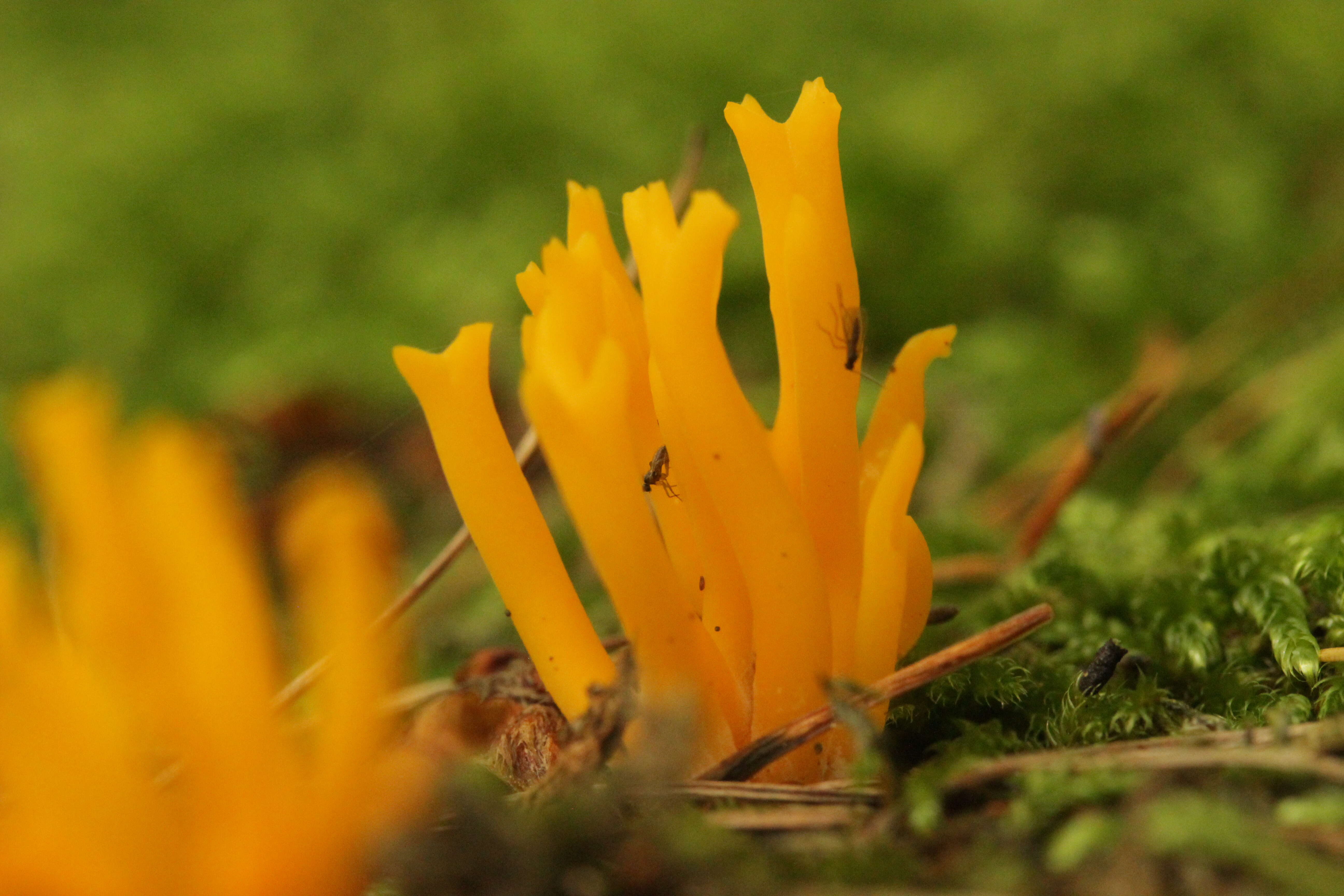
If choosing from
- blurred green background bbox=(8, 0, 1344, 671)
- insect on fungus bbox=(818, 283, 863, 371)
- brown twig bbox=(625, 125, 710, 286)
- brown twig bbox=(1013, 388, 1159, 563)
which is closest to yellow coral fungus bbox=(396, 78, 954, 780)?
insect on fungus bbox=(818, 283, 863, 371)

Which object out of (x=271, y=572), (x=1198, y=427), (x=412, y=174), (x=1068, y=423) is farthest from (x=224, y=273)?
(x=1198, y=427)

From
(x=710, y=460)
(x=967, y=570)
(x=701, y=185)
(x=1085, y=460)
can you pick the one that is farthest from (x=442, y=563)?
(x=701, y=185)

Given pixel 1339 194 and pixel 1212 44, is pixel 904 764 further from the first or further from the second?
pixel 1212 44

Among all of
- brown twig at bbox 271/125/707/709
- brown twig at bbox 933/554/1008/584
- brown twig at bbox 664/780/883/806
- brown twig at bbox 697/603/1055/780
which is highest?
brown twig at bbox 271/125/707/709

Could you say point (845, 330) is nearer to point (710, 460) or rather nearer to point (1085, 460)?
point (710, 460)

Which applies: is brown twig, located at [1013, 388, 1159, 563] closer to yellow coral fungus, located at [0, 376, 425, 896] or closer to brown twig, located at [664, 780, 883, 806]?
brown twig, located at [664, 780, 883, 806]

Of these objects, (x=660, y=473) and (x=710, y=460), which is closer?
(x=710, y=460)
